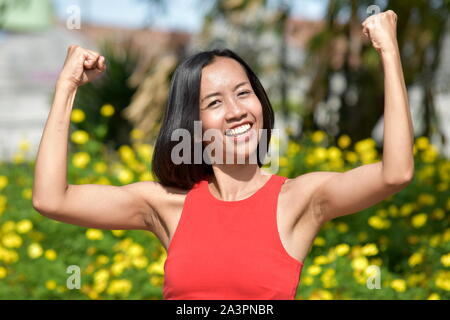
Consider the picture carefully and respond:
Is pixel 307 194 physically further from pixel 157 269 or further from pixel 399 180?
pixel 157 269

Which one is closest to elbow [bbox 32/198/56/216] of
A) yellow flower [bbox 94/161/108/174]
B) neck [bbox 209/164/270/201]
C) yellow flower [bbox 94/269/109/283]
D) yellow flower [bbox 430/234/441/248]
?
neck [bbox 209/164/270/201]

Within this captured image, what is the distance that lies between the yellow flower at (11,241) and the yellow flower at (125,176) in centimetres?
81

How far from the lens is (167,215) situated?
2156 mm

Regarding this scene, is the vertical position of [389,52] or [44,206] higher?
[389,52]

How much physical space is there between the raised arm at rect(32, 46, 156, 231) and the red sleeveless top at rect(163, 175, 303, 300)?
221 mm

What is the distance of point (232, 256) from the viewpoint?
1.97 meters

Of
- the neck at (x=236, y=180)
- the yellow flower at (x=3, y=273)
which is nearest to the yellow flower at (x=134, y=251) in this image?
the yellow flower at (x=3, y=273)

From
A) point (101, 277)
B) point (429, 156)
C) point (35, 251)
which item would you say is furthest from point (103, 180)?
point (429, 156)

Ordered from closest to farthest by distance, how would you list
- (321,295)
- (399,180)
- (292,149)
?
(399,180)
(321,295)
(292,149)

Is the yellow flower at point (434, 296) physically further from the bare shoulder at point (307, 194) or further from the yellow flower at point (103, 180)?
the yellow flower at point (103, 180)

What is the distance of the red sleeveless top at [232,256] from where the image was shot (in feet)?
6.41

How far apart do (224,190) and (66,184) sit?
44 cm
